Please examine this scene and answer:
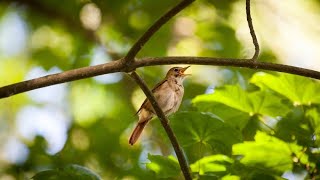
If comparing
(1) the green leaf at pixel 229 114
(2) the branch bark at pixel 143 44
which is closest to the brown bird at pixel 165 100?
(1) the green leaf at pixel 229 114

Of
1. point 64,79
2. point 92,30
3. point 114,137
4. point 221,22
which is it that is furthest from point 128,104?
point 64,79

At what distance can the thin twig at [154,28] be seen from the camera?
5.64 ft

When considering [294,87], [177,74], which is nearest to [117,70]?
[294,87]

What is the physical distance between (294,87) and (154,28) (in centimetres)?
89

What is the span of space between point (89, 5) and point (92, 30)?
0.82 ft

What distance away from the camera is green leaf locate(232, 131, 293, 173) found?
1.99 m

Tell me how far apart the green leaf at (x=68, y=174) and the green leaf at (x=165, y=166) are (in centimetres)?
25

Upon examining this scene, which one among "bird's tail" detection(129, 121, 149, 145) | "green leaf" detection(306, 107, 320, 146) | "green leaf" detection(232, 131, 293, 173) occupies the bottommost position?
"green leaf" detection(232, 131, 293, 173)

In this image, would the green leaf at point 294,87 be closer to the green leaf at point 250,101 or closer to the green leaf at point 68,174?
the green leaf at point 250,101

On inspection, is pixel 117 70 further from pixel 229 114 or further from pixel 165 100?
pixel 165 100

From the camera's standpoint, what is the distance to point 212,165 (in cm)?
202

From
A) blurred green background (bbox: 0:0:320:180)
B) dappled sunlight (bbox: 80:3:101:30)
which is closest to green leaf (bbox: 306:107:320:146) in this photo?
blurred green background (bbox: 0:0:320:180)

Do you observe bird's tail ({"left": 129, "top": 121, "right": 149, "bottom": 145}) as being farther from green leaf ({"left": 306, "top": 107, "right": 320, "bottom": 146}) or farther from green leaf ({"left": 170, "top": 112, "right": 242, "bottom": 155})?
green leaf ({"left": 306, "top": 107, "right": 320, "bottom": 146})

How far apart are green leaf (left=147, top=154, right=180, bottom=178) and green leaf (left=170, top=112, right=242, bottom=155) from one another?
0.44ft
